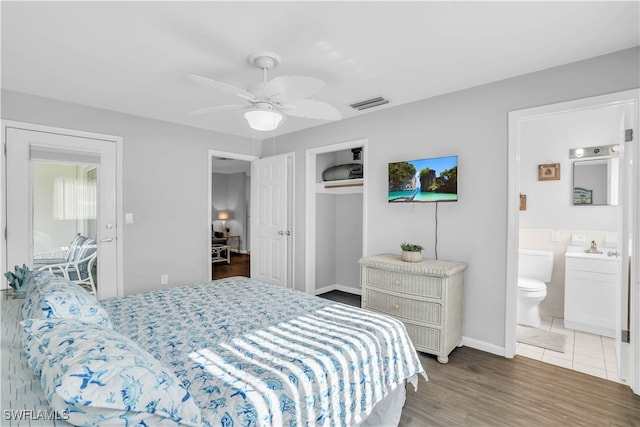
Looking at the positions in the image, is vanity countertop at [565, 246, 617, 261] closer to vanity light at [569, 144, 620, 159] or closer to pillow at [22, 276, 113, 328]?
vanity light at [569, 144, 620, 159]

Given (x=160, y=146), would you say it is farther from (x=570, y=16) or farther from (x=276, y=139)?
(x=570, y=16)

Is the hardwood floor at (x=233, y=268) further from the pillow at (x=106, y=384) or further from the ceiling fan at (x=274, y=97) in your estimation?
the pillow at (x=106, y=384)

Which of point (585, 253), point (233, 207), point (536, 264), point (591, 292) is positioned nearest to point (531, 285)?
point (536, 264)

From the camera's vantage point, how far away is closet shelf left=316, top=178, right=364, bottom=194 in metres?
4.47

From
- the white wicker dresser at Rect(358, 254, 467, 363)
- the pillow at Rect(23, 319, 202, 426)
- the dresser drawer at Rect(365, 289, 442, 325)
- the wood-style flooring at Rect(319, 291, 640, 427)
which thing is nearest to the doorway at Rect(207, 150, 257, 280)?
the dresser drawer at Rect(365, 289, 442, 325)

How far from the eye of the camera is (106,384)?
35.1 inches

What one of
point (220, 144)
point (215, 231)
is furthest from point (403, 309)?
point (215, 231)

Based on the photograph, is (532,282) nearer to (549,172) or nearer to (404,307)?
(549,172)

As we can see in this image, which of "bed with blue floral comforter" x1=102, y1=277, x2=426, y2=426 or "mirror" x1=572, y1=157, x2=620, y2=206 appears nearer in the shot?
"bed with blue floral comforter" x1=102, y1=277, x2=426, y2=426

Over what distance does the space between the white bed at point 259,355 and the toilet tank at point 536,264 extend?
2.64 m

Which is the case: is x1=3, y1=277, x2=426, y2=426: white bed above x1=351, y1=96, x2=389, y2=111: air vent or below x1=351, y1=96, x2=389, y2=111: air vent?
below

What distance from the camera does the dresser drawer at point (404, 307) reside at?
273 cm

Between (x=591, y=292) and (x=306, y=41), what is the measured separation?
3.73 m

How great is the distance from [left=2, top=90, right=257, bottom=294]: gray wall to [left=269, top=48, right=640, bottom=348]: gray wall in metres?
2.52
